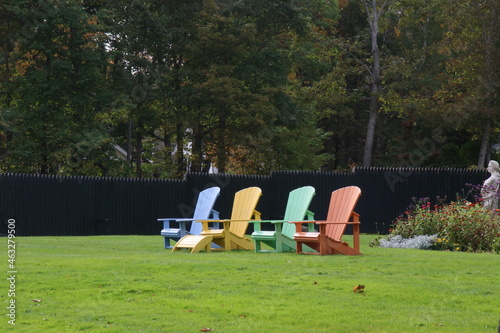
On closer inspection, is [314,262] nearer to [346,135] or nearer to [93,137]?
[93,137]

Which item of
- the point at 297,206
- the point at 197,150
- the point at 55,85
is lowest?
the point at 297,206

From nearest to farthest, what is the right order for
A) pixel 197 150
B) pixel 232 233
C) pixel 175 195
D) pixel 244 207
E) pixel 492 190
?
pixel 232 233 < pixel 244 207 < pixel 492 190 < pixel 175 195 < pixel 197 150

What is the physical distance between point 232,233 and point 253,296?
5.55 meters

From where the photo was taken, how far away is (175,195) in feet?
71.4

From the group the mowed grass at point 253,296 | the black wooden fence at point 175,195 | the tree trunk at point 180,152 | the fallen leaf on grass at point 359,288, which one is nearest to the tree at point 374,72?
the tree trunk at point 180,152

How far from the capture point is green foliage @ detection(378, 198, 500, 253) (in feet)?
39.6

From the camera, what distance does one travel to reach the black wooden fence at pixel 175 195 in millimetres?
20312

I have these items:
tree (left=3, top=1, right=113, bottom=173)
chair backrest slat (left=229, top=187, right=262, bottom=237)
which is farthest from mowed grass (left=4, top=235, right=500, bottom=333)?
tree (left=3, top=1, right=113, bottom=173)

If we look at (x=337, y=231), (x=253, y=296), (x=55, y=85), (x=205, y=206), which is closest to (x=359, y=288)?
(x=253, y=296)

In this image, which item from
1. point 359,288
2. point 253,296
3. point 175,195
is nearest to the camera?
point 253,296

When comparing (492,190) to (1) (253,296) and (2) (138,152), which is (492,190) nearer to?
(1) (253,296)

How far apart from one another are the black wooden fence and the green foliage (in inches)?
303

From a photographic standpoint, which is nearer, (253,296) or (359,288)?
(253,296)

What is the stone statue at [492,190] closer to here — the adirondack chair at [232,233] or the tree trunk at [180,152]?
the adirondack chair at [232,233]
